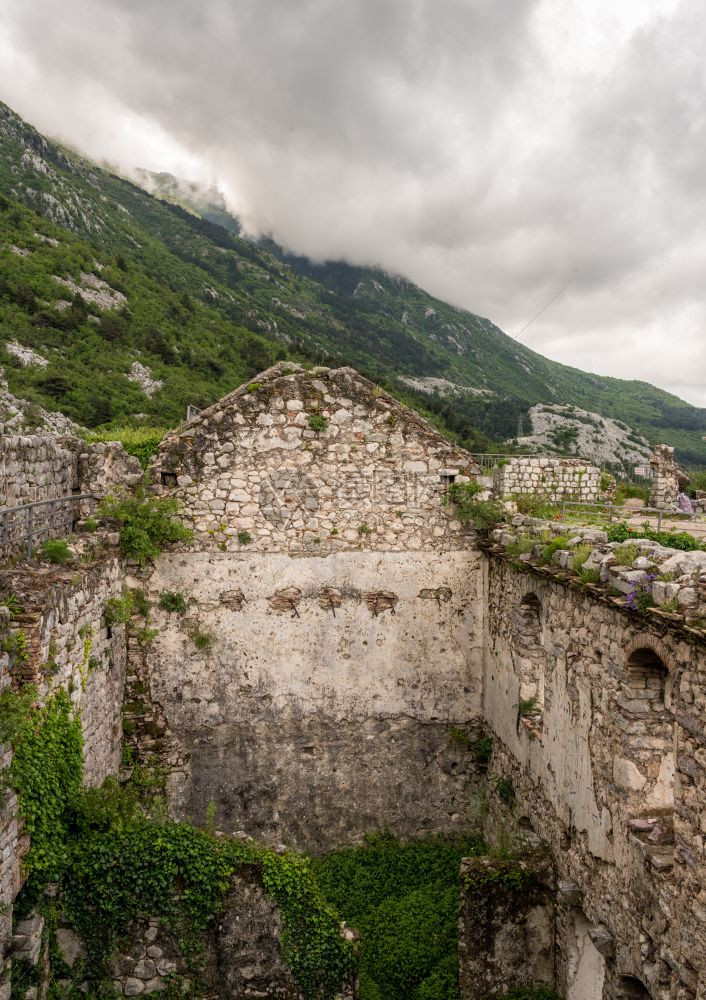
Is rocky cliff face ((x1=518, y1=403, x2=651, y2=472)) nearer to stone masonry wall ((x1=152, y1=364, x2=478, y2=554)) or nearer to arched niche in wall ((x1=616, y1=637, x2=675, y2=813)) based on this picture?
stone masonry wall ((x1=152, y1=364, x2=478, y2=554))

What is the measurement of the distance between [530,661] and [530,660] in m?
0.02

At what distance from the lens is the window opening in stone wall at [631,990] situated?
6.36m

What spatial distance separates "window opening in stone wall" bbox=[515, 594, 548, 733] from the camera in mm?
9234

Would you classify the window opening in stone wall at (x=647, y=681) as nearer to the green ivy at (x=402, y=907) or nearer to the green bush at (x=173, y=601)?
the green ivy at (x=402, y=907)

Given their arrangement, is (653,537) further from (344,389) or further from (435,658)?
(344,389)

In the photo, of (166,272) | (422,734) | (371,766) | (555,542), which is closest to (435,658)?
(422,734)

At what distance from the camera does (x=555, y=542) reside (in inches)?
319

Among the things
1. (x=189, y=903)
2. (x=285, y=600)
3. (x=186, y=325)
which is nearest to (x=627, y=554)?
(x=285, y=600)

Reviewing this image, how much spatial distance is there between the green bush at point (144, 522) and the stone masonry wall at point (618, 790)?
601 centimetres

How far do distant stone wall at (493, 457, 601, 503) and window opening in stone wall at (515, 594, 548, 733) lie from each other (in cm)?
439

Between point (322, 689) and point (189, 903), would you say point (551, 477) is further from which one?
point (189, 903)

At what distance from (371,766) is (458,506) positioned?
5.08 m

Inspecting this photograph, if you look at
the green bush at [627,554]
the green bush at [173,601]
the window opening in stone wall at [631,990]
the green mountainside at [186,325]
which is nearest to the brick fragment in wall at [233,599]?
the green bush at [173,601]

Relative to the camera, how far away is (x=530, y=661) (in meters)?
9.33
